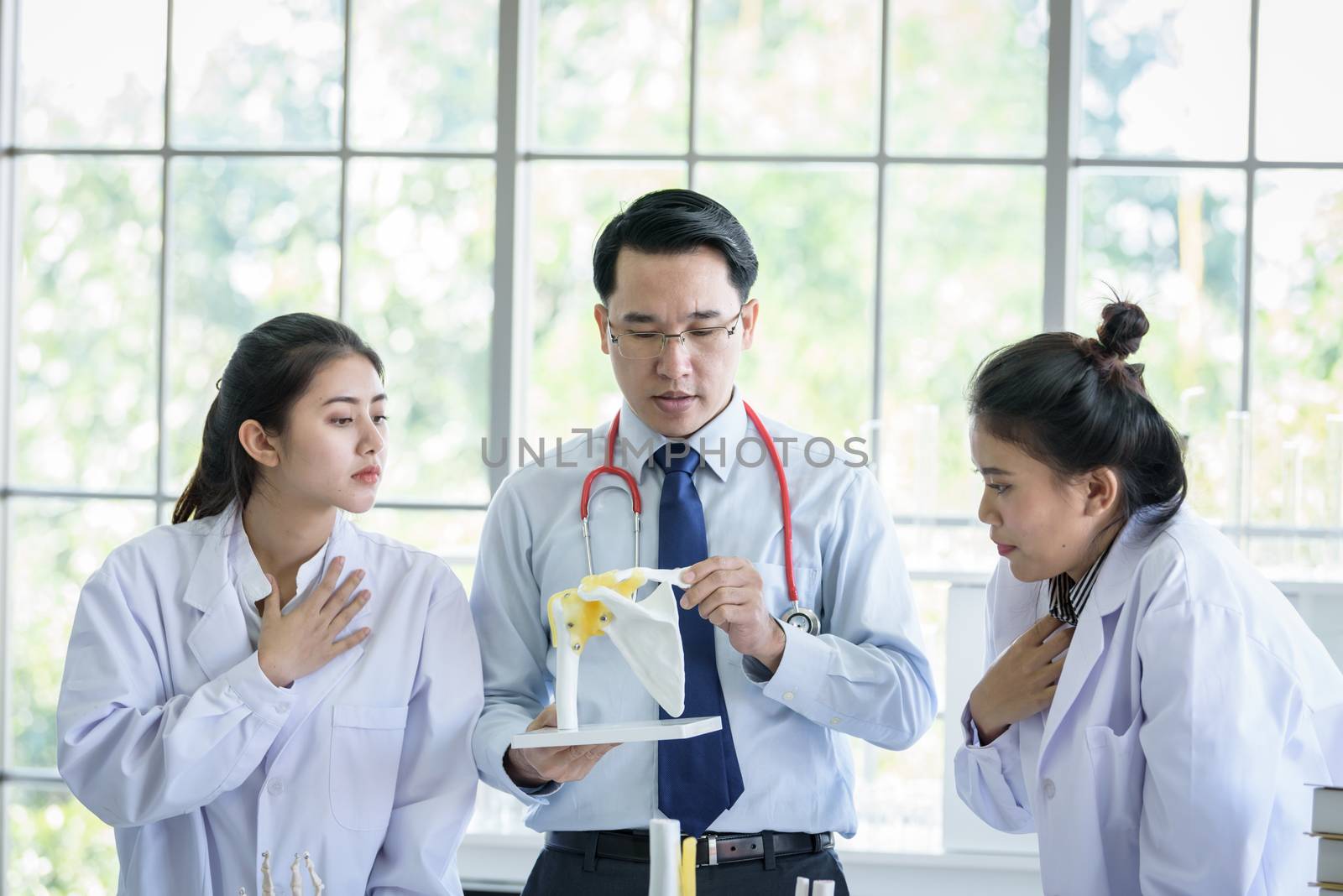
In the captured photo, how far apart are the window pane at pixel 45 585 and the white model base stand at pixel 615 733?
2363 mm

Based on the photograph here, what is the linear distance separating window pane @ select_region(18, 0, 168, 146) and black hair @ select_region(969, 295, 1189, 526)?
277 centimetres

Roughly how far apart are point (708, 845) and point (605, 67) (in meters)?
2.43

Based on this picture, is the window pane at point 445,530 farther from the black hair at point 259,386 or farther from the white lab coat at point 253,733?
the white lab coat at point 253,733

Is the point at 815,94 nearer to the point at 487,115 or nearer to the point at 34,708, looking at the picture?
the point at 487,115

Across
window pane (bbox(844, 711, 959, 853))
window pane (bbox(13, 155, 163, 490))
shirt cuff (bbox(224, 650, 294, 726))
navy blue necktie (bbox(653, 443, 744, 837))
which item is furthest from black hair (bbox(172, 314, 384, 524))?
window pane (bbox(844, 711, 959, 853))

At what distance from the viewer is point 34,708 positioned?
361 cm

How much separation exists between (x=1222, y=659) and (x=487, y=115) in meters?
2.58

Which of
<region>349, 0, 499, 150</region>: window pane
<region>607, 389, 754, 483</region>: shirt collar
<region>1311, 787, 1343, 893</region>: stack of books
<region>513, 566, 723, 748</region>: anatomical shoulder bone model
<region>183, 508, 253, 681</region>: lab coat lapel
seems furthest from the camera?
<region>349, 0, 499, 150</region>: window pane

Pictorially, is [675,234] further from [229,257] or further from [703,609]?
[229,257]

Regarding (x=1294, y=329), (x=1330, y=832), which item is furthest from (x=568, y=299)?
(x=1330, y=832)

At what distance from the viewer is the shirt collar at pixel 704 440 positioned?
6.51 feet

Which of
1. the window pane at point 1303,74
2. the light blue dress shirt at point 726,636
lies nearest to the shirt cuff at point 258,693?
the light blue dress shirt at point 726,636

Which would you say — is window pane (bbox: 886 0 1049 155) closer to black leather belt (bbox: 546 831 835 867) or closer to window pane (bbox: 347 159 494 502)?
window pane (bbox: 347 159 494 502)

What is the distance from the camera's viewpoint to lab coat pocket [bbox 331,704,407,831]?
5.96 ft
